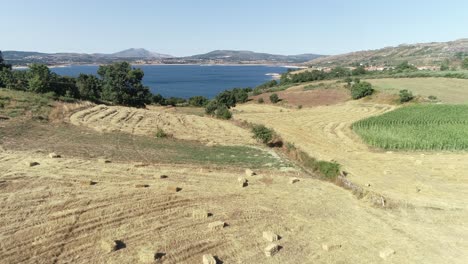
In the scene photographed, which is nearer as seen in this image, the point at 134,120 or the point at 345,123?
the point at 134,120

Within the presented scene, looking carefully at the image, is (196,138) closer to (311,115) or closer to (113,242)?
(113,242)

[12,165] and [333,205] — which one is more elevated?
[12,165]

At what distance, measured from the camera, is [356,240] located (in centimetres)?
1578

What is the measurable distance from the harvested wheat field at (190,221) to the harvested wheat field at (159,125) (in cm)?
1386

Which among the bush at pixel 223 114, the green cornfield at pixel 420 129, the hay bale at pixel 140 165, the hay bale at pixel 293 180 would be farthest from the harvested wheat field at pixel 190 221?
the bush at pixel 223 114

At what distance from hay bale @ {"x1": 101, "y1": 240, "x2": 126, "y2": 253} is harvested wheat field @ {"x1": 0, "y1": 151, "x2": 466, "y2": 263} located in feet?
0.13

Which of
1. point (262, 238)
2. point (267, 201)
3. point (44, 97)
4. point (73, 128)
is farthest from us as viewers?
point (44, 97)

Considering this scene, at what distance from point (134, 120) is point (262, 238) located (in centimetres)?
3037

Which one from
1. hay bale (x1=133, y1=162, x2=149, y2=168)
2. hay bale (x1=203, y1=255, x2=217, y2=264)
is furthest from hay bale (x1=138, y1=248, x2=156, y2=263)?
hay bale (x1=133, y1=162, x2=149, y2=168)

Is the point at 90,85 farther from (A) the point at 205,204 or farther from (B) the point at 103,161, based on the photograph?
(A) the point at 205,204

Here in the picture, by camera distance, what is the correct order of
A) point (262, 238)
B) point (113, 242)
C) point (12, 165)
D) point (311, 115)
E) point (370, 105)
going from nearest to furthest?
point (113, 242) < point (262, 238) < point (12, 165) < point (311, 115) < point (370, 105)

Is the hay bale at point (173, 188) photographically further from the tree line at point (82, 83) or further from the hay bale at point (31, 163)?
the tree line at point (82, 83)

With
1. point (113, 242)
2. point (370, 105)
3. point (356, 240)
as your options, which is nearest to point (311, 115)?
point (370, 105)

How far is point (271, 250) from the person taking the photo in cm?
1421
